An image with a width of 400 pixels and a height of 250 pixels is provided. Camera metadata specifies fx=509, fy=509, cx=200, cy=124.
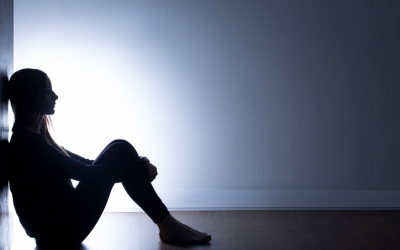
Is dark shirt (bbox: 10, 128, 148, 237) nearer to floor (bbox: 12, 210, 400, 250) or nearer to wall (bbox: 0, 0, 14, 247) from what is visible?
wall (bbox: 0, 0, 14, 247)

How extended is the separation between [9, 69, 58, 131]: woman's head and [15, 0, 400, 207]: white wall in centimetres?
A: 116

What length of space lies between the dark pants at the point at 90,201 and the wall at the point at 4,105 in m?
0.19

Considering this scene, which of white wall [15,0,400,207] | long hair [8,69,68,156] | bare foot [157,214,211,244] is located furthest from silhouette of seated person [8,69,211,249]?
white wall [15,0,400,207]

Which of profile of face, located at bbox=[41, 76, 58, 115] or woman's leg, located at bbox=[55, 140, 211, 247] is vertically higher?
profile of face, located at bbox=[41, 76, 58, 115]

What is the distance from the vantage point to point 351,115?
385 cm

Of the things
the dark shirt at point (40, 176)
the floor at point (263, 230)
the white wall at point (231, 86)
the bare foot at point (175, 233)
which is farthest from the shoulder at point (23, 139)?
the white wall at point (231, 86)

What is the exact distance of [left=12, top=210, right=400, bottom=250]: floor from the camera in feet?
9.04

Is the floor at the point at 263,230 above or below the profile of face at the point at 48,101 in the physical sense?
below

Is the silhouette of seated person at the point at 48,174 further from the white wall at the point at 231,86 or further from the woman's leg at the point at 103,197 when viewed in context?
the white wall at the point at 231,86

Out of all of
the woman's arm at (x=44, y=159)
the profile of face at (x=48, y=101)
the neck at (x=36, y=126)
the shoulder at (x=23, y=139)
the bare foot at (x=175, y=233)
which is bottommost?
the bare foot at (x=175, y=233)

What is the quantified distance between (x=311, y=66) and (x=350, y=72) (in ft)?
1.00

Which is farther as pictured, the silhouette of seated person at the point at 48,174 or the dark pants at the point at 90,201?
the dark pants at the point at 90,201

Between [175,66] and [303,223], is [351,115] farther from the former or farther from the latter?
[175,66]

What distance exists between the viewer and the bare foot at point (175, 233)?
2715 millimetres
